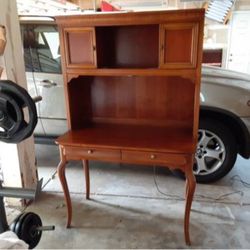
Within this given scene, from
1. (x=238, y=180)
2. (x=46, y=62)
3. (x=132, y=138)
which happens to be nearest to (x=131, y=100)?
(x=132, y=138)

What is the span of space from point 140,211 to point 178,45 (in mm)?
1447

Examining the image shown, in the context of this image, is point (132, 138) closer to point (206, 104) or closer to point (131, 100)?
point (131, 100)

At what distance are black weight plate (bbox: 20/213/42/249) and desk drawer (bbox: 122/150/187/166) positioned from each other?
0.70 metres

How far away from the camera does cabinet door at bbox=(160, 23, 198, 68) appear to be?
183 centimetres

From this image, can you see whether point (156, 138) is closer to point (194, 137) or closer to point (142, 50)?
point (194, 137)

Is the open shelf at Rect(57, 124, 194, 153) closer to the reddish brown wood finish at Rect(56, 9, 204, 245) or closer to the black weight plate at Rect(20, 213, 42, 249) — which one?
the reddish brown wood finish at Rect(56, 9, 204, 245)

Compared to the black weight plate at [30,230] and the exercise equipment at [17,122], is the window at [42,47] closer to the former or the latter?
the exercise equipment at [17,122]

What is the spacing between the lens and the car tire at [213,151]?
2736mm

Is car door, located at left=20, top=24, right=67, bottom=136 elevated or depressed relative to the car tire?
elevated

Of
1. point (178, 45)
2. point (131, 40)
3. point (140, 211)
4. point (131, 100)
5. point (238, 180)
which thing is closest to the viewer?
point (178, 45)

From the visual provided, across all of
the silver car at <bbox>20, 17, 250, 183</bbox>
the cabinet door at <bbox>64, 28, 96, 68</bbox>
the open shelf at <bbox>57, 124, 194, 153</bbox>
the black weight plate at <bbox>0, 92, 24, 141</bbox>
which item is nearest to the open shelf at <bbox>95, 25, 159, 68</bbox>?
the cabinet door at <bbox>64, 28, 96, 68</bbox>

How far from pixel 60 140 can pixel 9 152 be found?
25.8 inches

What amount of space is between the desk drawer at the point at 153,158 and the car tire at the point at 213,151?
1.00 metres

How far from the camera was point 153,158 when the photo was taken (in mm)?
1887
